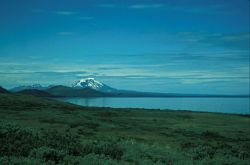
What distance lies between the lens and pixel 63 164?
655 inches

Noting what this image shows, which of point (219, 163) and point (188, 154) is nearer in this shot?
point (219, 163)

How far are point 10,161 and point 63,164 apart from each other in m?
2.20

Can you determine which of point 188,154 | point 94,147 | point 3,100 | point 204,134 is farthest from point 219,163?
point 3,100

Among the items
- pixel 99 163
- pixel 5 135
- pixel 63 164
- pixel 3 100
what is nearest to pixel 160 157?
pixel 99 163

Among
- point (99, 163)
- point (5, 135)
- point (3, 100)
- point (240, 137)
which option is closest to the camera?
point (99, 163)

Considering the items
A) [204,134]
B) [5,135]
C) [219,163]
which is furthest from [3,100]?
[219,163]

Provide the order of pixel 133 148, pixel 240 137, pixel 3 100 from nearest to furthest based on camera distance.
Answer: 1. pixel 133 148
2. pixel 240 137
3. pixel 3 100

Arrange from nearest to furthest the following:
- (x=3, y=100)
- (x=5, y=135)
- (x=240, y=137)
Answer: (x=5, y=135) → (x=240, y=137) → (x=3, y=100)

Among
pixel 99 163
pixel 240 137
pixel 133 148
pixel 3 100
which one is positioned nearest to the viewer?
pixel 99 163

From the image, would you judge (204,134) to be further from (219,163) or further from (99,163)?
(99,163)

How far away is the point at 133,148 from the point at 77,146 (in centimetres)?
383

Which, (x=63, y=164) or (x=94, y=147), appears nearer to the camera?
(x=63, y=164)

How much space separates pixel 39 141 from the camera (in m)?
21.6

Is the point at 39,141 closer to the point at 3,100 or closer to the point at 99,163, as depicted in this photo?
the point at 99,163
